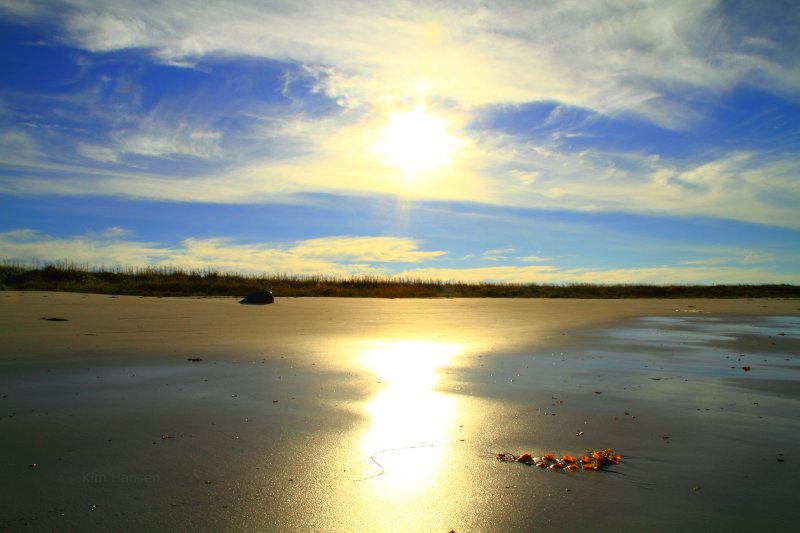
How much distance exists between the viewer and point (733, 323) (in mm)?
14969

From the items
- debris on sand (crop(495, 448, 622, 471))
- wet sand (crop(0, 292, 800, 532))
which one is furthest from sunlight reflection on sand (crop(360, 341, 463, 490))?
debris on sand (crop(495, 448, 622, 471))

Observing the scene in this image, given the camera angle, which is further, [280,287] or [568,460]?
[280,287]

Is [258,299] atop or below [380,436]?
atop

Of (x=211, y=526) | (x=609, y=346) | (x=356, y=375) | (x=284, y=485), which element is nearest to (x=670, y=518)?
(x=284, y=485)

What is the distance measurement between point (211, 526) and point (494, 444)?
1959 mm

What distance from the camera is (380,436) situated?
4078 millimetres

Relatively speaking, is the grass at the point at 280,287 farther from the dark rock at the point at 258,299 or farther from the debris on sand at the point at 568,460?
the debris on sand at the point at 568,460

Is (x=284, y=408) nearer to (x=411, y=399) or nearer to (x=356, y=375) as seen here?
(x=411, y=399)

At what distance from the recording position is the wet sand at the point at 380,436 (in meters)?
2.79

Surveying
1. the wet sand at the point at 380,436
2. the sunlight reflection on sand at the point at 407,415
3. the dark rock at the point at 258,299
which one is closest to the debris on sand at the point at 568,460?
the wet sand at the point at 380,436

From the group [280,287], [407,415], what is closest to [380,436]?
Answer: [407,415]

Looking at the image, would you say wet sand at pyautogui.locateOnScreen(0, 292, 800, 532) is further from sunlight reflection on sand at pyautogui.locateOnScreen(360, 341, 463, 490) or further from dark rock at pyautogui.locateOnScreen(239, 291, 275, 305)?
dark rock at pyautogui.locateOnScreen(239, 291, 275, 305)

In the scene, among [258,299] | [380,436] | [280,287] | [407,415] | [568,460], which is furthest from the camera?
[280,287]

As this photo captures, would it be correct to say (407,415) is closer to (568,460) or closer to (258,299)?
(568,460)
